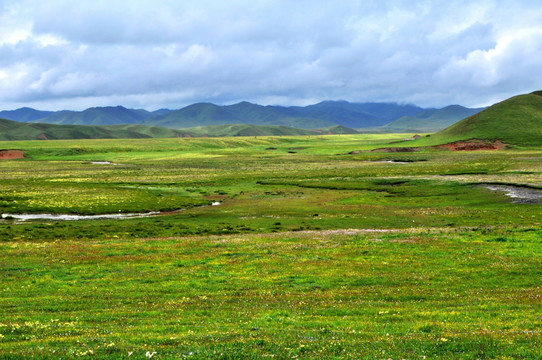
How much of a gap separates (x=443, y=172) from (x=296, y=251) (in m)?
96.7

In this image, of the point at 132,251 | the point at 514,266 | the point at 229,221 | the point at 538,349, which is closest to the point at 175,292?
Result: the point at 132,251

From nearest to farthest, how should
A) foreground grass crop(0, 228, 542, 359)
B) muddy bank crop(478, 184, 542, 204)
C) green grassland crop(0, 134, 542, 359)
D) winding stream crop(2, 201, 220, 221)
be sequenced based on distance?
foreground grass crop(0, 228, 542, 359), green grassland crop(0, 134, 542, 359), winding stream crop(2, 201, 220, 221), muddy bank crop(478, 184, 542, 204)

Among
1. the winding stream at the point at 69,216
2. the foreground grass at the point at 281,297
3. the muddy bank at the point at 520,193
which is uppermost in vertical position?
Result: the foreground grass at the point at 281,297

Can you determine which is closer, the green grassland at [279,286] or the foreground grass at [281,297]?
the foreground grass at [281,297]

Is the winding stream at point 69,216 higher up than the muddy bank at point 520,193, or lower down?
lower down

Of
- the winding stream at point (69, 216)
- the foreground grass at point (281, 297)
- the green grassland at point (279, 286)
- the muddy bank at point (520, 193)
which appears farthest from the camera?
the muddy bank at point (520, 193)

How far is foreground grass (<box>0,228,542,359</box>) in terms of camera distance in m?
14.3

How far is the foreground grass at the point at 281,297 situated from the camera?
14.3m

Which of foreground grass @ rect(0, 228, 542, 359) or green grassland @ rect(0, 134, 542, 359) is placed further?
green grassland @ rect(0, 134, 542, 359)

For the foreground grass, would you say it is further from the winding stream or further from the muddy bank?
the muddy bank

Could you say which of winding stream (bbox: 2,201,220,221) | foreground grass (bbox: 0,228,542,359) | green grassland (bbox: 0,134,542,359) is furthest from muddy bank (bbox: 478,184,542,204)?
winding stream (bbox: 2,201,220,221)

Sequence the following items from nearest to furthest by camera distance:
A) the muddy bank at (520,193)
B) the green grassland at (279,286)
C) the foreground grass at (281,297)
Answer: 1. the foreground grass at (281,297)
2. the green grassland at (279,286)
3. the muddy bank at (520,193)

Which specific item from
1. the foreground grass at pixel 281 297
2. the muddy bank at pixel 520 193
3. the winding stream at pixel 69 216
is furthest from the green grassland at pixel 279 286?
the muddy bank at pixel 520 193

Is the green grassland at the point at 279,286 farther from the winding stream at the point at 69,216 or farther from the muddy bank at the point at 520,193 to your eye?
the muddy bank at the point at 520,193
